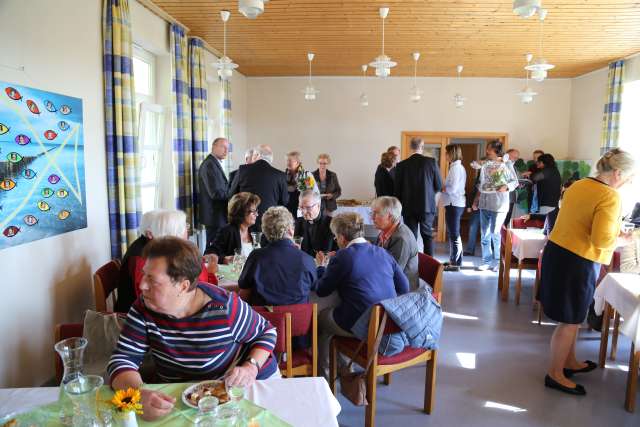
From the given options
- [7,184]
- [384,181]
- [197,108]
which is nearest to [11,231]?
[7,184]

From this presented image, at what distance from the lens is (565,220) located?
2.79 metres

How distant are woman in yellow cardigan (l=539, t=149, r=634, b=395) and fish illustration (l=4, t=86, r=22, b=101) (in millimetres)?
3283

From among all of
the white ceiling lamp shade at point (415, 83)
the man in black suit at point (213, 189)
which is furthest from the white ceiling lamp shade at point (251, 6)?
the white ceiling lamp shade at point (415, 83)

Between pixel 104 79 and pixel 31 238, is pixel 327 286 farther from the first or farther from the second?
pixel 104 79

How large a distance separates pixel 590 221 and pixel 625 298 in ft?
1.74

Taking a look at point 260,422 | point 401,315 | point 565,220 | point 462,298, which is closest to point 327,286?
point 401,315

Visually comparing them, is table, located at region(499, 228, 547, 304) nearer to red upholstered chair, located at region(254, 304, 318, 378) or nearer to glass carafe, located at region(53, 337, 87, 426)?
red upholstered chair, located at region(254, 304, 318, 378)

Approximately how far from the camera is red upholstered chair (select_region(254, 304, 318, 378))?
6.95 ft

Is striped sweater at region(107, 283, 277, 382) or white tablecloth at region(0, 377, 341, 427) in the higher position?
striped sweater at region(107, 283, 277, 382)

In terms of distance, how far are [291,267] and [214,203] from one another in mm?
2915

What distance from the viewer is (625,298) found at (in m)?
2.74

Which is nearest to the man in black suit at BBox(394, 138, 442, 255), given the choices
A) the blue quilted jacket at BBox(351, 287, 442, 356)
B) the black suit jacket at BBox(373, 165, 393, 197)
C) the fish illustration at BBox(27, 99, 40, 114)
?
the black suit jacket at BBox(373, 165, 393, 197)

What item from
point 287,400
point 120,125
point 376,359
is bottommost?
point 376,359

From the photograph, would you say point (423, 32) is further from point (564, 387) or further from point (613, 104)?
point (564, 387)
